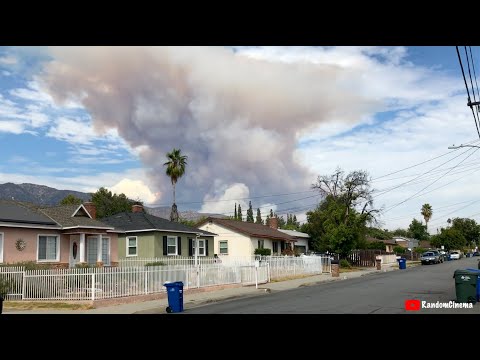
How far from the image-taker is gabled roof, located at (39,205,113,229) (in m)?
31.0

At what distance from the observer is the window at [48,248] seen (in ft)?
95.3

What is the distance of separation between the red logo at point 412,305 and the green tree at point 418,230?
164146mm

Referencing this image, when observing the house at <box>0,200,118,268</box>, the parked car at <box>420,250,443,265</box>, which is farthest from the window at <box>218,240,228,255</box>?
the parked car at <box>420,250,443,265</box>

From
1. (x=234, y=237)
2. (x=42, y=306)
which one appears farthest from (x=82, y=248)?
(x=234, y=237)

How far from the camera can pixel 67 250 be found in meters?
31.0

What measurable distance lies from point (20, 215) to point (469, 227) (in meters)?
158

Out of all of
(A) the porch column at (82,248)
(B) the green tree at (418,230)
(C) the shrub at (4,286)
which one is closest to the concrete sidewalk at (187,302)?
(C) the shrub at (4,286)

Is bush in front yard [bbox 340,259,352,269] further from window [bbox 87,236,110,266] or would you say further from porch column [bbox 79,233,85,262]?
porch column [bbox 79,233,85,262]

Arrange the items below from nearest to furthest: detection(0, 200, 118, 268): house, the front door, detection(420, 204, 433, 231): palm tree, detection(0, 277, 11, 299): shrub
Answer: detection(0, 277, 11, 299): shrub
detection(0, 200, 118, 268): house
the front door
detection(420, 204, 433, 231): palm tree

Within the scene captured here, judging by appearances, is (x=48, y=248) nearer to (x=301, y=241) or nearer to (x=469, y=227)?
(x=301, y=241)

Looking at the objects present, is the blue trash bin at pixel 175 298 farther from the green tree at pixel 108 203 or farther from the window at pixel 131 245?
the green tree at pixel 108 203

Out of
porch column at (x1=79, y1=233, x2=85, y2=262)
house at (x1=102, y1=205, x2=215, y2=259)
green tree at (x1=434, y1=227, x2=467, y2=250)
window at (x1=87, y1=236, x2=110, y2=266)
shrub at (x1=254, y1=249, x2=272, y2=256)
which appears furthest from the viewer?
green tree at (x1=434, y1=227, x2=467, y2=250)
